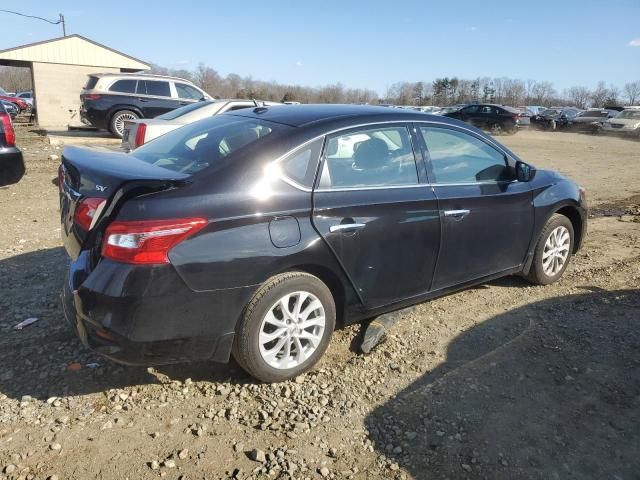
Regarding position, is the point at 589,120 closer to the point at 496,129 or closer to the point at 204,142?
the point at 496,129

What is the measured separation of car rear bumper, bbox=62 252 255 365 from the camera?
2.59 m

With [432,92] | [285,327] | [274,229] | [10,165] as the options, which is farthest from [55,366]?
[432,92]

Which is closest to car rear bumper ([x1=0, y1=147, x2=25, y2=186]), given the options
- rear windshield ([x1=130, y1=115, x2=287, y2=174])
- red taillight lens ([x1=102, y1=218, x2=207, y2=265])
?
rear windshield ([x1=130, y1=115, x2=287, y2=174])

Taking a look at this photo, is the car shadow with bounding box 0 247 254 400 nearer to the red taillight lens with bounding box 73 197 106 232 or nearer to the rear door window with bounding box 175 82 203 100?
the red taillight lens with bounding box 73 197 106 232

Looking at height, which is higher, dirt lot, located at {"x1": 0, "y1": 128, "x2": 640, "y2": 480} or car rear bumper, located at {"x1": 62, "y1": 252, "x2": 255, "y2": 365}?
car rear bumper, located at {"x1": 62, "y1": 252, "x2": 255, "y2": 365}

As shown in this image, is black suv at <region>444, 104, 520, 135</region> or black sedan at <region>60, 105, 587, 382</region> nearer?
black sedan at <region>60, 105, 587, 382</region>

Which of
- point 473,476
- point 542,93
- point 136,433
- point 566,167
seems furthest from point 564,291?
point 542,93

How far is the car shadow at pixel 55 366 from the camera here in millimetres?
3062

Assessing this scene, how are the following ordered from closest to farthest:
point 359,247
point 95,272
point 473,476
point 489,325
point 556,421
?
point 473,476 → point 95,272 → point 556,421 → point 359,247 → point 489,325

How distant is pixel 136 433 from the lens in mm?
2695

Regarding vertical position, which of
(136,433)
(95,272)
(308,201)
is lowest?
(136,433)

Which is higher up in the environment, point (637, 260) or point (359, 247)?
point (359, 247)

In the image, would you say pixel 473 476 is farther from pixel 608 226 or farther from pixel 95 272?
pixel 608 226

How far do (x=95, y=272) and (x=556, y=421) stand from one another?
8.70 ft
